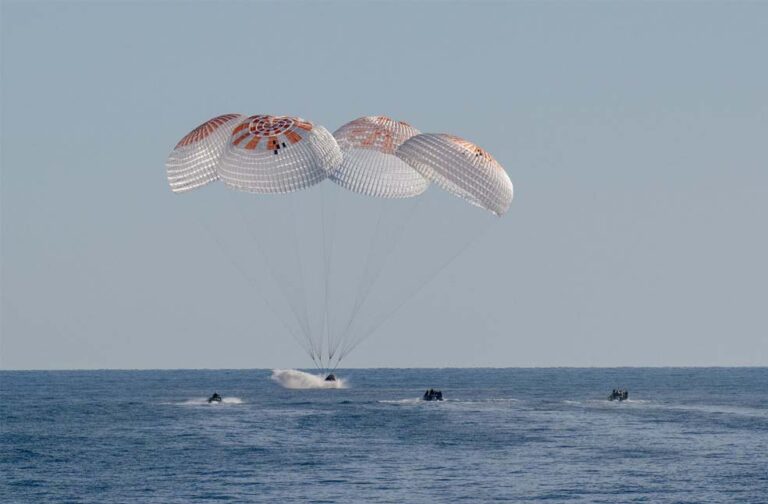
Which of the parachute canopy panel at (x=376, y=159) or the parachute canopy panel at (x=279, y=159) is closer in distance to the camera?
the parachute canopy panel at (x=279, y=159)

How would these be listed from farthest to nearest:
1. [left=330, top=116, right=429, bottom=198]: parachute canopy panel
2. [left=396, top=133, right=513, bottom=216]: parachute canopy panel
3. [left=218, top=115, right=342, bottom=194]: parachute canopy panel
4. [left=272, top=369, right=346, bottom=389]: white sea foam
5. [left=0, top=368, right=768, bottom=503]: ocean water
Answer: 1. [left=272, top=369, right=346, bottom=389]: white sea foam
2. [left=330, top=116, right=429, bottom=198]: parachute canopy panel
3. [left=396, top=133, right=513, bottom=216]: parachute canopy panel
4. [left=218, top=115, right=342, bottom=194]: parachute canopy panel
5. [left=0, top=368, right=768, bottom=503]: ocean water

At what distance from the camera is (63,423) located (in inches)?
3130

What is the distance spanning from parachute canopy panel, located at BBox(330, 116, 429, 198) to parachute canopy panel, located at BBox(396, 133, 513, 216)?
247 centimetres

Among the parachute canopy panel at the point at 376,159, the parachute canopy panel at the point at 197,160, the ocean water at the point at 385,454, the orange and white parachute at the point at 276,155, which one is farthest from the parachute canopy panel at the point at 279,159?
the ocean water at the point at 385,454

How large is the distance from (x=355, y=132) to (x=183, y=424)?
23.6 metres

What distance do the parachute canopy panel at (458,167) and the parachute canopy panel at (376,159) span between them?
2473 mm

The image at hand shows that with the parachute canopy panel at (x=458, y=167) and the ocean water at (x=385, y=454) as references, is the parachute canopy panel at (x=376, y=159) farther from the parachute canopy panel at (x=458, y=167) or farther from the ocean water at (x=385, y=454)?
the ocean water at (x=385, y=454)

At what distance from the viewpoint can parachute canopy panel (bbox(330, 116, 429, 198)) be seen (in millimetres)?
57375

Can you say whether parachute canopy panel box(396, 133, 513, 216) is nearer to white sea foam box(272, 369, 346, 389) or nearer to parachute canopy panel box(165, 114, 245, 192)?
parachute canopy panel box(165, 114, 245, 192)

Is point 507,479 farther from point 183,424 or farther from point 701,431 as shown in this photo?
point 183,424

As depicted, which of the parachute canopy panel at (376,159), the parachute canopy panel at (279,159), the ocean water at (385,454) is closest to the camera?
the ocean water at (385,454)

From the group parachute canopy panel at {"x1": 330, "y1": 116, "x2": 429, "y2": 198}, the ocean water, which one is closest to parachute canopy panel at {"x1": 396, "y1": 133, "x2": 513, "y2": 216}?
parachute canopy panel at {"x1": 330, "y1": 116, "x2": 429, "y2": 198}

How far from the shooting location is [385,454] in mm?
59188

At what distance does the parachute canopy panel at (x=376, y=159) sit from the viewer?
57375mm
